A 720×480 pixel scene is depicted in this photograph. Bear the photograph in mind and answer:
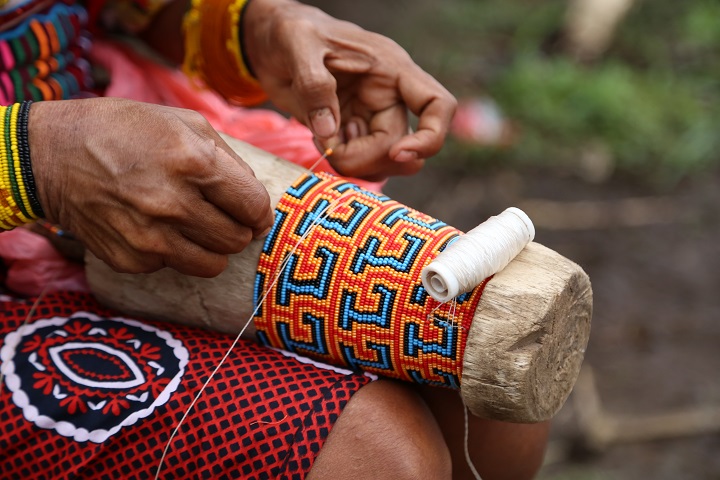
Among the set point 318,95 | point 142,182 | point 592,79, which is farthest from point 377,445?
point 592,79

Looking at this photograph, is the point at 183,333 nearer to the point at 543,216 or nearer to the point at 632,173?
the point at 543,216

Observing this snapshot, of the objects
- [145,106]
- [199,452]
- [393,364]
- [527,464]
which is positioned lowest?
[527,464]

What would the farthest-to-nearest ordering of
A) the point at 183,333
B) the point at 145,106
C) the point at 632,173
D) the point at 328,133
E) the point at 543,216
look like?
the point at 632,173 < the point at 543,216 < the point at 328,133 < the point at 183,333 < the point at 145,106

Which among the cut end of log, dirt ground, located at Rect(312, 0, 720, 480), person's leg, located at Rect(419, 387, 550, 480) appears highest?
the cut end of log

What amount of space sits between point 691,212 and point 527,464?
7.02ft

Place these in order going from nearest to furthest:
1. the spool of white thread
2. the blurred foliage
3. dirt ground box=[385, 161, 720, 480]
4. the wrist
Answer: the spool of white thread → the wrist → dirt ground box=[385, 161, 720, 480] → the blurred foliage

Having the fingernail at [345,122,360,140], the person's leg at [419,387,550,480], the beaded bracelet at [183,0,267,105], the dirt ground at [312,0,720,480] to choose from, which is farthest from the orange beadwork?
the dirt ground at [312,0,720,480]

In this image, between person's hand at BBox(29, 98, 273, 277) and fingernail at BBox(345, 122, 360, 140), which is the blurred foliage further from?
person's hand at BBox(29, 98, 273, 277)

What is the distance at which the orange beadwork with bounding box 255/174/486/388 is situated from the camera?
3.51ft

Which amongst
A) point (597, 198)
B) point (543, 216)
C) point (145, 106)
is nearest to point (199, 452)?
point (145, 106)

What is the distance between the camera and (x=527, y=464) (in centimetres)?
133

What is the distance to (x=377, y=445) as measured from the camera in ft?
3.41

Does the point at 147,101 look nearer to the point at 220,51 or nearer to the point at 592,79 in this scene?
the point at 220,51

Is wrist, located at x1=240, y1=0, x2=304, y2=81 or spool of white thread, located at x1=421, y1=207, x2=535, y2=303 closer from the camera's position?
spool of white thread, located at x1=421, y1=207, x2=535, y2=303
